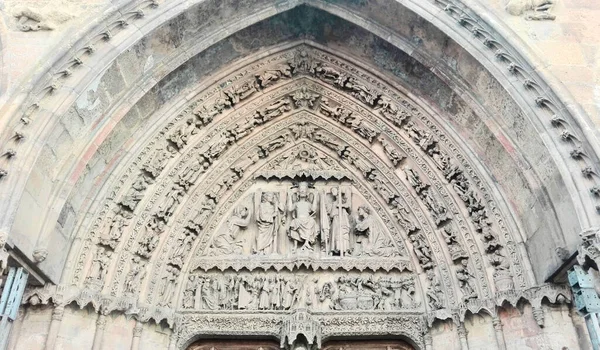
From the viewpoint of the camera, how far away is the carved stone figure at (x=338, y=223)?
750cm

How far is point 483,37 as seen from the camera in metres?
6.57

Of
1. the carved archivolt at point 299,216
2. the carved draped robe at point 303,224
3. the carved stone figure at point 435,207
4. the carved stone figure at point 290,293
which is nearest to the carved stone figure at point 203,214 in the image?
the carved archivolt at point 299,216

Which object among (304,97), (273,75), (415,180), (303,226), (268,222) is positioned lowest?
(303,226)

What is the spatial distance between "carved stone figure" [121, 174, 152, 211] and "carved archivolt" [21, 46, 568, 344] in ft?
0.05

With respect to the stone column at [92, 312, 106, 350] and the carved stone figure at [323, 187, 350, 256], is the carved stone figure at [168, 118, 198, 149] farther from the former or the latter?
the stone column at [92, 312, 106, 350]

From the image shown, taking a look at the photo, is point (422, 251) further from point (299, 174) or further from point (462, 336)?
point (299, 174)

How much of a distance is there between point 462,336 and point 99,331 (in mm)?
4184

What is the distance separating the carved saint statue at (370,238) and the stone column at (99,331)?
333cm

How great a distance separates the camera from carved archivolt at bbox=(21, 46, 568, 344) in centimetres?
671

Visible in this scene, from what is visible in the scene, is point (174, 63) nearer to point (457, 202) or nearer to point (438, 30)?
point (438, 30)

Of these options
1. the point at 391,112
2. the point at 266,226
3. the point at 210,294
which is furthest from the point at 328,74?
the point at 210,294

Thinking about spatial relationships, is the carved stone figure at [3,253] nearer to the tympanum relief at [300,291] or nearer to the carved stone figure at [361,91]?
the tympanum relief at [300,291]

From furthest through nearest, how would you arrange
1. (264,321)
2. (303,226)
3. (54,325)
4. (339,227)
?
(339,227) < (303,226) < (264,321) < (54,325)

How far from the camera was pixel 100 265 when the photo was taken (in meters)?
6.52
